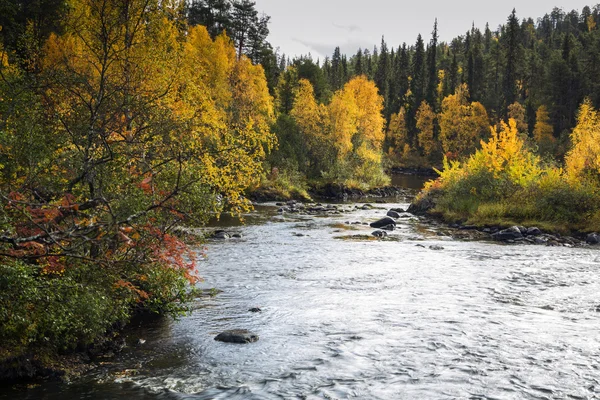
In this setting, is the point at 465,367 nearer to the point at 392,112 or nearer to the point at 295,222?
the point at 295,222

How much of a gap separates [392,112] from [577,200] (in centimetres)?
8390

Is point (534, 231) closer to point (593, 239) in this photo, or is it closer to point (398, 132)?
point (593, 239)

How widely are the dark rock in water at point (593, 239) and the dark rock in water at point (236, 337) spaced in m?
22.3

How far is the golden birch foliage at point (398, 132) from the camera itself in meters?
103

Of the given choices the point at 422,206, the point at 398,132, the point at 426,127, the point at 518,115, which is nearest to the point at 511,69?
the point at 518,115

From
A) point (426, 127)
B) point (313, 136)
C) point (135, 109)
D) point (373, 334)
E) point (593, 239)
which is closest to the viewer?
point (135, 109)

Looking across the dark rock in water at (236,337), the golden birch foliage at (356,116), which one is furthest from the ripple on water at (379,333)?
the golden birch foliage at (356,116)

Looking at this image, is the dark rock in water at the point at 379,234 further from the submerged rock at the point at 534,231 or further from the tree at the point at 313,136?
the tree at the point at 313,136

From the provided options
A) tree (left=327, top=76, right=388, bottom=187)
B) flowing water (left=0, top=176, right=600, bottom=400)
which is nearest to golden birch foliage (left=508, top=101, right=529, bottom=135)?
tree (left=327, top=76, right=388, bottom=187)

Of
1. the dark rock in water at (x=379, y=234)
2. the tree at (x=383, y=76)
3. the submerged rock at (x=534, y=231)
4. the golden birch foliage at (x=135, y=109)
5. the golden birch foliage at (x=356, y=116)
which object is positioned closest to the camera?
the golden birch foliage at (x=135, y=109)

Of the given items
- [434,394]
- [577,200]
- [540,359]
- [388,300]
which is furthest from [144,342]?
[577,200]

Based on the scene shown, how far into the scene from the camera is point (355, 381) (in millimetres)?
9828

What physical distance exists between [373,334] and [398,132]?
94.9 meters

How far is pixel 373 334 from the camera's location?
12.6 metres
